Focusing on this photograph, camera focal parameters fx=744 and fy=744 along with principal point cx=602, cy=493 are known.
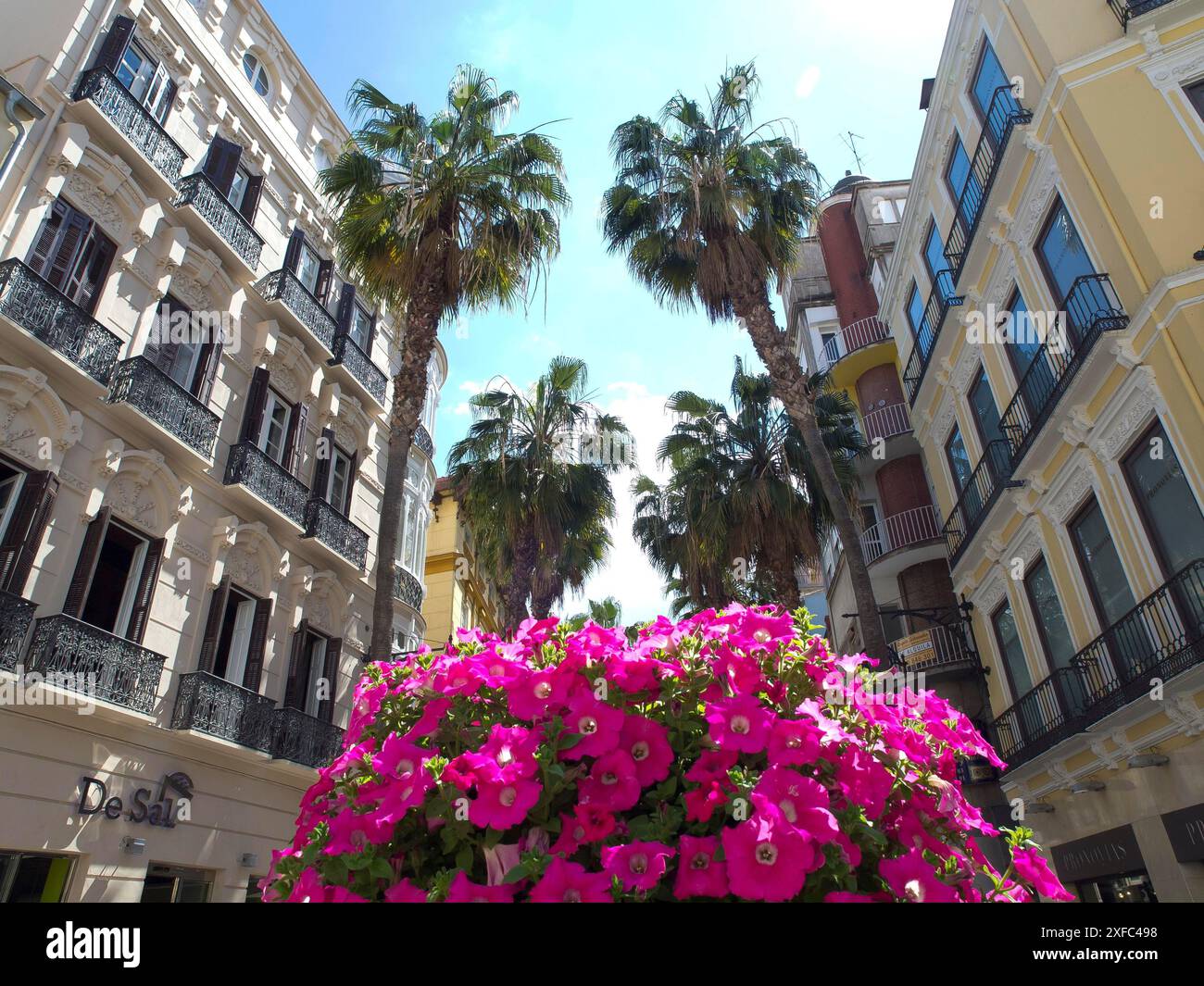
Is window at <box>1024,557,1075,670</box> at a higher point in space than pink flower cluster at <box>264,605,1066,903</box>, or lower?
higher

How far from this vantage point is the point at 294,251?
16.3 meters

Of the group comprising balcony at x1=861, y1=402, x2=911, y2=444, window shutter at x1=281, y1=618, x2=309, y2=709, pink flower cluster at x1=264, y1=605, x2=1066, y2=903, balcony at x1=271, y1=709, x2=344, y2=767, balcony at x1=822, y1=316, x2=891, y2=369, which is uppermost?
balcony at x1=822, y1=316, x2=891, y2=369

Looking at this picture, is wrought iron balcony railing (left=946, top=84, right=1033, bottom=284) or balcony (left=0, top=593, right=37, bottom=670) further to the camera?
wrought iron balcony railing (left=946, top=84, right=1033, bottom=284)

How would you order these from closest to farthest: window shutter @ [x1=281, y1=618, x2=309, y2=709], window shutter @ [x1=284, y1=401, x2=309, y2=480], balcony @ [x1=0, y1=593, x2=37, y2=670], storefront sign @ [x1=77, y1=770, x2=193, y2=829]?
1. balcony @ [x1=0, y1=593, x2=37, y2=670]
2. storefront sign @ [x1=77, y1=770, x2=193, y2=829]
3. window shutter @ [x1=281, y1=618, x2=309, y2=709]
4. window shutter @ [x1=284, y1=401, x2=309, y2=480]

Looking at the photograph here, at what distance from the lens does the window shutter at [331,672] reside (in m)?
14.8

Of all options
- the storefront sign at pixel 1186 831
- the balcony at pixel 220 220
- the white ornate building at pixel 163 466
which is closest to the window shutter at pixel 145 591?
the white ornate building at pixel 163 466

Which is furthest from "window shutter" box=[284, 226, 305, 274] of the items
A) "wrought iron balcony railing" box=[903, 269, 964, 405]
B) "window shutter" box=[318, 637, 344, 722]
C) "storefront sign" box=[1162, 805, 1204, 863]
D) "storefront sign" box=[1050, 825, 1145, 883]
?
"storefront sign" box=[1050, 825, 1145, 883]

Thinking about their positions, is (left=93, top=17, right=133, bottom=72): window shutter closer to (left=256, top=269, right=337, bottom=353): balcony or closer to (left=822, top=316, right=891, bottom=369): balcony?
(left=256, top=269, right=337, bottom=353): balcony

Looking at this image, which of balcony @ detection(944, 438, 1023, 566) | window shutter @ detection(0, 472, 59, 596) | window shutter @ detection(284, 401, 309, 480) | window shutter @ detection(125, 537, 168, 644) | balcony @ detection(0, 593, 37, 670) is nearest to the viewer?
balcony @ detection(0, 593, 37, 670)

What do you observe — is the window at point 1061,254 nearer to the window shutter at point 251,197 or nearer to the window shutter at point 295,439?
the window shutter at point 295,439

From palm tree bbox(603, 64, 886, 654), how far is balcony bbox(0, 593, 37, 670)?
42.0 ft

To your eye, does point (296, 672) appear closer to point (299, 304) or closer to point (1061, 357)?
point (299, 304)

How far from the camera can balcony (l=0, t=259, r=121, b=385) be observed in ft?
31.5
